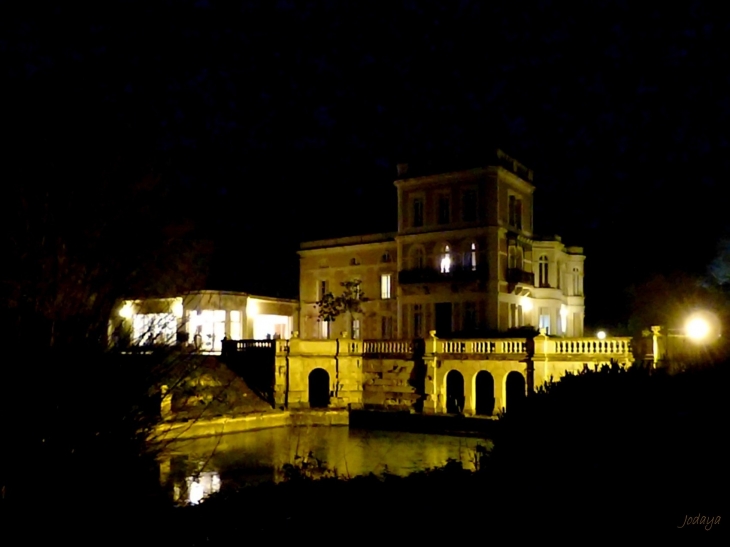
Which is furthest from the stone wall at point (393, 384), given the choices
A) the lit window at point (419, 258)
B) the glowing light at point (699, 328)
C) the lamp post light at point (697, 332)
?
the glowing light at point (699, 328)

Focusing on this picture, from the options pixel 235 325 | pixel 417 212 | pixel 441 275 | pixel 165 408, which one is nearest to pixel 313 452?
pixel 441 275

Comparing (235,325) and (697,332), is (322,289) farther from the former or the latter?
(697,332)

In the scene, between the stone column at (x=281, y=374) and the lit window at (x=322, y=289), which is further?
the lit window at (x=322, y=289)

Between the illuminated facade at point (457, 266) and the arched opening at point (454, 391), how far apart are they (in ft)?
7.36

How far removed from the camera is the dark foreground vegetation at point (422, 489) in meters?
5.49

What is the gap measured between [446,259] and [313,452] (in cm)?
1634

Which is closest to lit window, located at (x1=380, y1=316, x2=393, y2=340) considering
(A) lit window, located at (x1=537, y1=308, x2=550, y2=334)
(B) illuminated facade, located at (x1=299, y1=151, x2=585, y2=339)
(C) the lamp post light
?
(B) illuminated facade, located at (x1=299, y1=151, x2=585, y2=339)

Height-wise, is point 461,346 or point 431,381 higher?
point 461,346

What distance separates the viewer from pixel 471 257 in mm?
37781

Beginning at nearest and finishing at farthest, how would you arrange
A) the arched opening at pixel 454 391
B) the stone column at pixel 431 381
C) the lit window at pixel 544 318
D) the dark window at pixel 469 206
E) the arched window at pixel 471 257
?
the stone column at pixel 431 381 < the arched opening at pixel 454 391 < the arched window at pixel 471 257 < the dark window at pixel 469 206 < the lit window at pixel 544 318

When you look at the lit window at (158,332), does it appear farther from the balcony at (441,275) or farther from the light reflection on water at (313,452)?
the balcony at (441,275)

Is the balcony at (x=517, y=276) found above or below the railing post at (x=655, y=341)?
above

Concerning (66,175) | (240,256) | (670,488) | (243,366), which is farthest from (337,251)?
(670,488)

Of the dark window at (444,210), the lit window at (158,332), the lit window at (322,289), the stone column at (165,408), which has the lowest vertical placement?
the stone column at (165,408)
